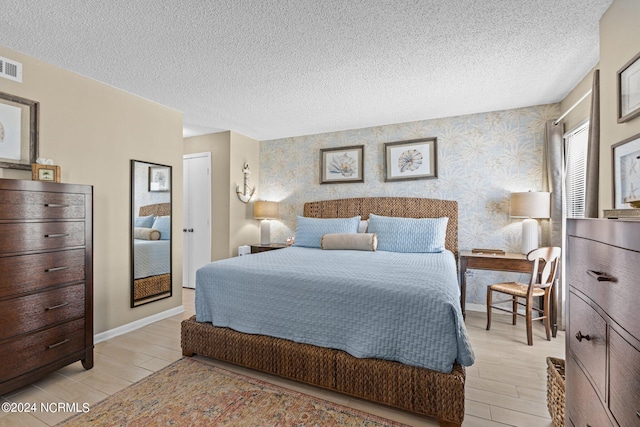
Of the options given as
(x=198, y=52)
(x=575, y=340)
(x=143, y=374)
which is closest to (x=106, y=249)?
(x=143, y=374)

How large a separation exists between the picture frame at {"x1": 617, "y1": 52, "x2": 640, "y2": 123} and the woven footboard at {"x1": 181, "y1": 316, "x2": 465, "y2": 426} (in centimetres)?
169

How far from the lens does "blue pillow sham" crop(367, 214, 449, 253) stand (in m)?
3.35

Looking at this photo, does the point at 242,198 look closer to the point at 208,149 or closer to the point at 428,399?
the point at 208,149

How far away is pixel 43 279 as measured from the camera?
2.04 meters

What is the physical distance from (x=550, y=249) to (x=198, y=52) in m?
3.51

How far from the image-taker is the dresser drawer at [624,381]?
0.64 meters

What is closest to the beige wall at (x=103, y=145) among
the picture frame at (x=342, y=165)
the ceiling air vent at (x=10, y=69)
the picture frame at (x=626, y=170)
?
the ceiling air vent at (x=10, y=69)

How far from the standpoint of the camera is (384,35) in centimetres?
211

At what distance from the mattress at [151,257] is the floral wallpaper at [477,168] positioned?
7.93 ft

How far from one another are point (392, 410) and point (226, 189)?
3618 millimetres

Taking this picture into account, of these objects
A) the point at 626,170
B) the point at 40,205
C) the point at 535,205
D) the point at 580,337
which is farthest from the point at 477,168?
the point at 40,205

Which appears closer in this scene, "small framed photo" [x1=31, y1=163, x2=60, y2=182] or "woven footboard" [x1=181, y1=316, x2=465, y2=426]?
"woven footboard" [x1=181, y1=316, x2=465, y2=426]

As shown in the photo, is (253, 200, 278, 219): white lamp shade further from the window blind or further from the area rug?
the window blind

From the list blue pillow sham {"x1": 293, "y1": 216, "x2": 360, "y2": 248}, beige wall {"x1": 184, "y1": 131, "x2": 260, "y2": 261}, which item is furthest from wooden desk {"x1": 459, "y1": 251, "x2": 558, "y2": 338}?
beige wall {"x1": 184, "y1": 131, "x2": 260, "y2": 261}
